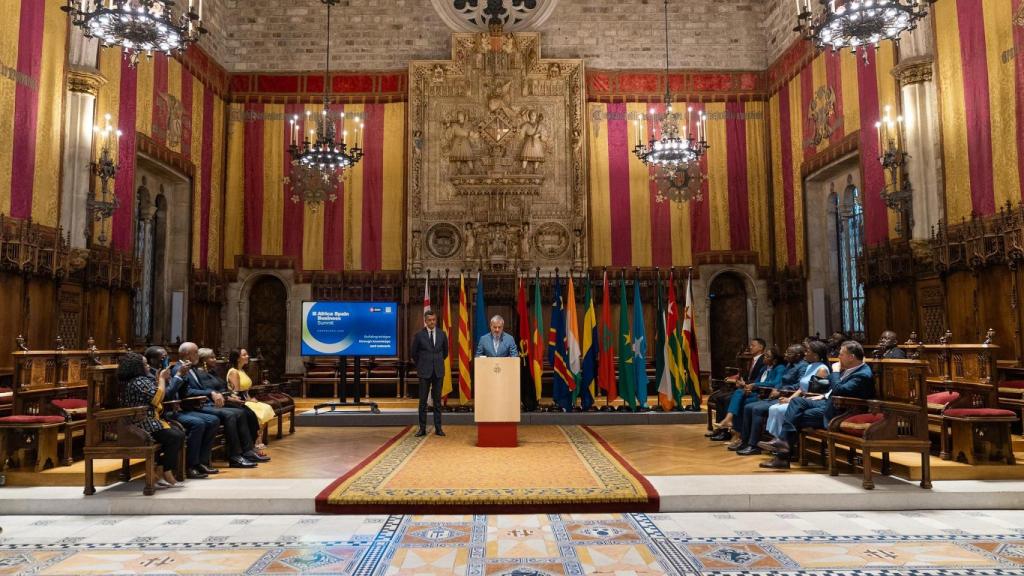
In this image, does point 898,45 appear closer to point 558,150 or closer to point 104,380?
point 558,150

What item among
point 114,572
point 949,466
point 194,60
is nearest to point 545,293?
point 194,60

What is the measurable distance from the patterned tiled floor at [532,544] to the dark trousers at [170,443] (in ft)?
2.37

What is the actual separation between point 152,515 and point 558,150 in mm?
11608

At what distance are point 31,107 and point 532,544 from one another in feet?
28.4

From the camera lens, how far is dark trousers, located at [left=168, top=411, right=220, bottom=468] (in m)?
5.82

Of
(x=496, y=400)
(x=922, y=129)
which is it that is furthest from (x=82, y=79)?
(x=922, y=129)

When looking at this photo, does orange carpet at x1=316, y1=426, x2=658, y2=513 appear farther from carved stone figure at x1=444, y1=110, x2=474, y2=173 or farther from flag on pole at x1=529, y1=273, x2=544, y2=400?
carved stone figure at x1=444, y1=110, x2=474, y2=173

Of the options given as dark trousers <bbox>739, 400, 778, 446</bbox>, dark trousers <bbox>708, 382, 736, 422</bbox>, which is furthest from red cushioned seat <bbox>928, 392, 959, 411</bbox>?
dark trousers <bbox>708, 382, 736, 422</bbox>

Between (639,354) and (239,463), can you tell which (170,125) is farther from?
(639,354)

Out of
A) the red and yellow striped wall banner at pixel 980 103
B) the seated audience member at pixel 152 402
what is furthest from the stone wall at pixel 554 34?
the seated audience member at pixel 152 402

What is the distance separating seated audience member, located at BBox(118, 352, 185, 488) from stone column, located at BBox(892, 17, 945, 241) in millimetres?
9523

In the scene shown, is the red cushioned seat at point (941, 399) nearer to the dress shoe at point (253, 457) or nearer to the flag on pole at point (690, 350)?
the flag on pole at point (690, 350)

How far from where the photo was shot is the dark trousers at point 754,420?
688cm

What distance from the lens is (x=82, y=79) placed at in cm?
952
